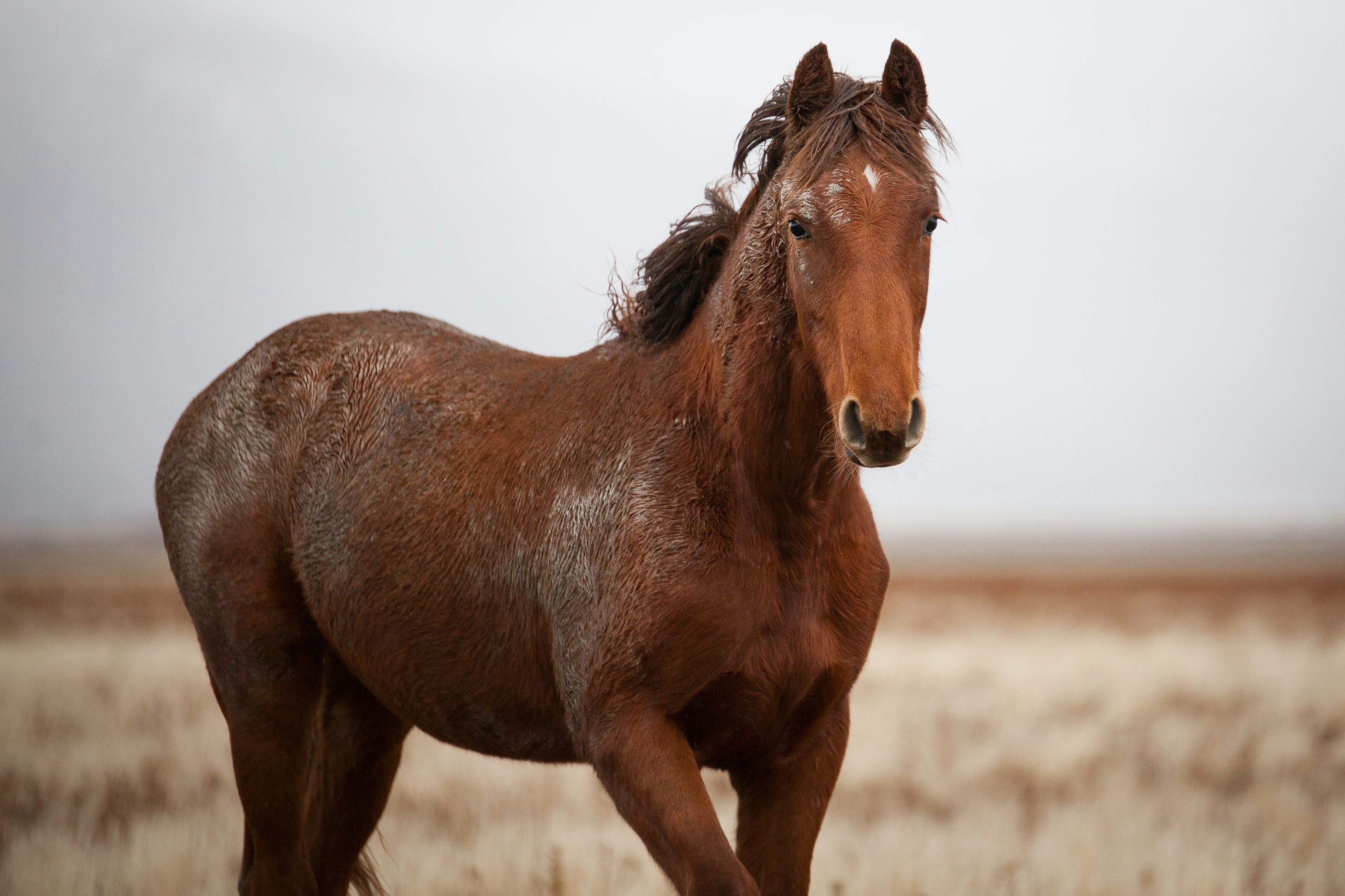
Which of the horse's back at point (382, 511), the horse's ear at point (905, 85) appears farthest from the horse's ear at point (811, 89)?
the horse's back at point (382, 511)

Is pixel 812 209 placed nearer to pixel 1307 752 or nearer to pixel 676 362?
pixel 676 362

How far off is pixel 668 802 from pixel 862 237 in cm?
161

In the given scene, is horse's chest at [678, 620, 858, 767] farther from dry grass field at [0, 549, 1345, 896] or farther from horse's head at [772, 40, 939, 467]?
dry grass field at [0, 549, 1345, 896]

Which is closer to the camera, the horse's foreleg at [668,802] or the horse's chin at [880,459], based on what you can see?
the horse's chin at [880,459]

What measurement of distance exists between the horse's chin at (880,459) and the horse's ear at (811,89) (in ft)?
3.87

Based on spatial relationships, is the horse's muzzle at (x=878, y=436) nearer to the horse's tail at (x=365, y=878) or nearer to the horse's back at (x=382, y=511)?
the horse's back at (x=382, y=511)

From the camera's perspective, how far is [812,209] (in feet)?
9.66

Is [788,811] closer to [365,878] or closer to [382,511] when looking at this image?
[382,511]

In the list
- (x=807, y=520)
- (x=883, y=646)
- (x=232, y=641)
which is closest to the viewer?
(x=807, y=520)

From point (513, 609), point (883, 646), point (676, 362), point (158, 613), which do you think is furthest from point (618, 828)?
point (158, 613)

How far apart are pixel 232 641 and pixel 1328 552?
84.1m

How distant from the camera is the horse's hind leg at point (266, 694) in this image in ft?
14.2

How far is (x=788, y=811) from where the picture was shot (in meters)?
3.45

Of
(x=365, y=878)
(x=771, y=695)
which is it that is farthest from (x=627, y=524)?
(x=365, y=878)
